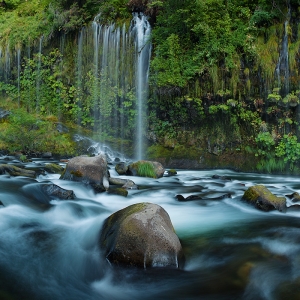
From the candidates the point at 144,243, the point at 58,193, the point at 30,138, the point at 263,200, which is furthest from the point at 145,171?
the point at 30,138

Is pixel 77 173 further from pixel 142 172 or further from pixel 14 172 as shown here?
pixel 142 172

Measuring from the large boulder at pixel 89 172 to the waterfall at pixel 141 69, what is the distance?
570 cm

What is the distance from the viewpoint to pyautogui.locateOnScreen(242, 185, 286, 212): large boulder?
654 centimetres

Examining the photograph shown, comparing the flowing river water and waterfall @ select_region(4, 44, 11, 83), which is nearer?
the flowing river water

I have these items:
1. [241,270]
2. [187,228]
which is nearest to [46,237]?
[187,228]

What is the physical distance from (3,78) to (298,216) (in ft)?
56.9

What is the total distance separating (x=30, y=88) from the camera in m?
18.0

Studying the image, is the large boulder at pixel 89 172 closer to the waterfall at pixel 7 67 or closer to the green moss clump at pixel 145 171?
the green moss clump at pixel 145 171

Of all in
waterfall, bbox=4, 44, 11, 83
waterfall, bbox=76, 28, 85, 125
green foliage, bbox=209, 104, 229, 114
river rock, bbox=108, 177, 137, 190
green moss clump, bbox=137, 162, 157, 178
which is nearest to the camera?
river rock, bbox=108, 177, 137, 190

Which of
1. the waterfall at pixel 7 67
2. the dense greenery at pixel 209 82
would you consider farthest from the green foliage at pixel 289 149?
the waterfall at pixel 7 67

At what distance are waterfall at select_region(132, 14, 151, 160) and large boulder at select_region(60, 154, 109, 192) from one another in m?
5.70

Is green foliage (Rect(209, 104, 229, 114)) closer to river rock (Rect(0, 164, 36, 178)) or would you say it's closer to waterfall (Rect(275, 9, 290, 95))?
waterfall (Rect(275, 9, 290, 95))

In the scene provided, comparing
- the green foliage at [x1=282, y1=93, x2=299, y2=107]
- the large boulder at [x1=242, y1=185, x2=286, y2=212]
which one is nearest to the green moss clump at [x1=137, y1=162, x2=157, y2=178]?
the large boulder at [x1=242, y1=185, x2=286, y2=212]

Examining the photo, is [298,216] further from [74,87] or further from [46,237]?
[74,87]
